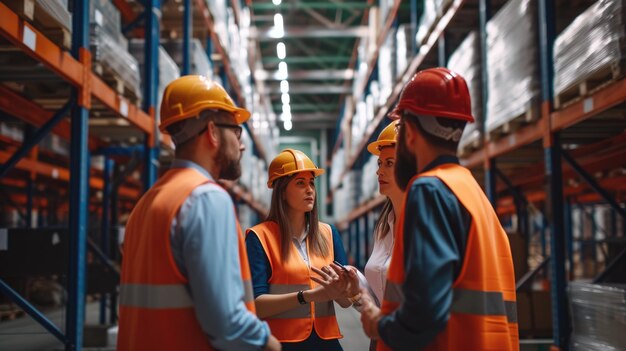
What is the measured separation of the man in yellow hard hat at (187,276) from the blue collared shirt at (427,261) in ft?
1.48

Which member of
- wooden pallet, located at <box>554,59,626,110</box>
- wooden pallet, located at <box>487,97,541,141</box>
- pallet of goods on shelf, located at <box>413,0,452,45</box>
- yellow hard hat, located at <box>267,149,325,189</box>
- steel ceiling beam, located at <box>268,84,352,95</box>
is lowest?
yellow hard hat, located at <box>267,149,325,189</box>

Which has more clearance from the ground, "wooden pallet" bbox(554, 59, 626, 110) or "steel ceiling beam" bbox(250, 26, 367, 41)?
"steel ceiling beam" bbox(250, 26, 367, 41)

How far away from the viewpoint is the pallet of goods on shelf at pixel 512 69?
523 cm

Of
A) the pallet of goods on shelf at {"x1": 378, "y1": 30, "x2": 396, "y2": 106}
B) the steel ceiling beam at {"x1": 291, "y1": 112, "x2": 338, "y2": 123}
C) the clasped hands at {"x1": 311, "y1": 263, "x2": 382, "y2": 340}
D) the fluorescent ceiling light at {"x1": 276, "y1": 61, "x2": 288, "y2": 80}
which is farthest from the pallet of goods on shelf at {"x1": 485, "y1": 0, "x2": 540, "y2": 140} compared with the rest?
the steel ceiling beam at {"x1": 291, "y1": 112, "x2": 338, "y2": 123}

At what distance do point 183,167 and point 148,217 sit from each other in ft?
0.76

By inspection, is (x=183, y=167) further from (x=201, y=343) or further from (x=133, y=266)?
(x=201, y=343)

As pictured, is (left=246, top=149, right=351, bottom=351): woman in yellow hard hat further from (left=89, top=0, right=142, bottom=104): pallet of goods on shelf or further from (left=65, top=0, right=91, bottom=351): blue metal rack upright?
(left=89, top=0, right=142, bottom=104): pallet of goods on shelf

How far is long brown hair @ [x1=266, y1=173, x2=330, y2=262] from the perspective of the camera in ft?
10.4

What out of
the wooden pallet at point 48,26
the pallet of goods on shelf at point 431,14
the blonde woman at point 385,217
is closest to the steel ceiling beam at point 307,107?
the pallet of goods on shelf at point 431,14

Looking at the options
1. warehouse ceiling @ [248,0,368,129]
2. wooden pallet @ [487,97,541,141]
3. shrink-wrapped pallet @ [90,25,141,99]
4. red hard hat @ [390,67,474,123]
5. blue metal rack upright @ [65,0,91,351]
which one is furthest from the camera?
warehouse ceiling @ [248,0,368,129]

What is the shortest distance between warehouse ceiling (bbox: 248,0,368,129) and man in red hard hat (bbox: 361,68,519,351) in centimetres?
1282

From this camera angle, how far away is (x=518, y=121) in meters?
5.60

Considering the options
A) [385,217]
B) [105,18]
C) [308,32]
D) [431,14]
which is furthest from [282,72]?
[385,217]

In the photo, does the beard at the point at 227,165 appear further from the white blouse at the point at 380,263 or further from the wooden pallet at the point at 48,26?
the wooden pallet at the point at 48,26
